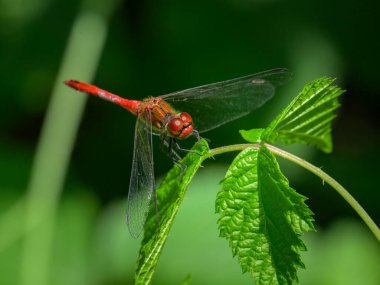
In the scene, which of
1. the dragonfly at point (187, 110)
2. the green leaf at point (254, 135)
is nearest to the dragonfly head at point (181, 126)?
the dragonfly at point (187, 110)

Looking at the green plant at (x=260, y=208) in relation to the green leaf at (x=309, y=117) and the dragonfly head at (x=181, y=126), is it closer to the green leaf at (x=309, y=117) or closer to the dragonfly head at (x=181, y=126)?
the green leaf at (x=309, y=117)

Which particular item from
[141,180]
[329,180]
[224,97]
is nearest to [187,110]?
[224,97]

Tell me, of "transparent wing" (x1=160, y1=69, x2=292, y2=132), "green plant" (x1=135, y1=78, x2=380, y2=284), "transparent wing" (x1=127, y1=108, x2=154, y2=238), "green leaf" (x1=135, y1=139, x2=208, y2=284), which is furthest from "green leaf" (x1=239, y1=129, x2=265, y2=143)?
"transparent wing" (x1=160, y1=69, x2=292, y2=132)

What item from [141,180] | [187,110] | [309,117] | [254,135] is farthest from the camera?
[187,110]

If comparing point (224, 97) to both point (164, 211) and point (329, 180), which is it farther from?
point (329, 180)

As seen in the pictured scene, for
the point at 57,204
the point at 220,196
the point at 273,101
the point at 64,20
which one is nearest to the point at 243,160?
the point at 220,196

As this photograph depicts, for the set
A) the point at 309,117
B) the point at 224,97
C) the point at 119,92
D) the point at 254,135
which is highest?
the point at 119,92

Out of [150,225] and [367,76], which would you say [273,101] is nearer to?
[367,76]

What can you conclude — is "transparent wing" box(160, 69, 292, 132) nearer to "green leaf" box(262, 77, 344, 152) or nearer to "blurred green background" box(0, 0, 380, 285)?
"green leaf" box(262, 77, 344, 152)
